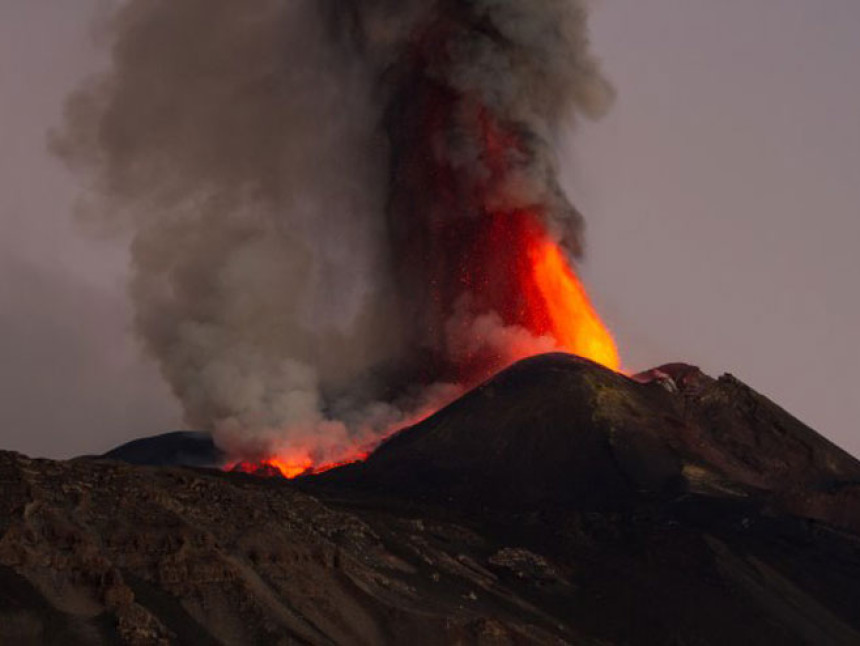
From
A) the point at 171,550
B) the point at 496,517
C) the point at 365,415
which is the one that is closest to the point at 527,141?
the point at 365,415

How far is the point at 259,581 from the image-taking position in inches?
2830

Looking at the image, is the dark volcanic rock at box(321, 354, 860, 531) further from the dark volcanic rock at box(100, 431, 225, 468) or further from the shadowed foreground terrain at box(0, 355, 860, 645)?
the dark volcanic rock at box(100, 431, 225, 468)

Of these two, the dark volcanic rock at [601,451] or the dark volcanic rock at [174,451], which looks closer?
the dark volcanic rock at [601,451]

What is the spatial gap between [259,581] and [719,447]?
55.2 m

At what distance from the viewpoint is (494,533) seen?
97438mm

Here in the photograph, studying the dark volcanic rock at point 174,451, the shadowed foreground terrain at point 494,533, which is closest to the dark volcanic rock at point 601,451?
the shadowed foreground terrain at point 494,533

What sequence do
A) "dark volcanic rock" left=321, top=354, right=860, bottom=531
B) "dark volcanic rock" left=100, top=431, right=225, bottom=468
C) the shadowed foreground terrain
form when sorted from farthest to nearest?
"dark volcanic rock" left=100, top=431, right=225, bottom=468 < "dark volcanic rock" left=321, top=354, right=860, bottom=531 < the shadowed foreground terrain

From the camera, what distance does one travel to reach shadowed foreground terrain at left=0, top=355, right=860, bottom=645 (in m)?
67.3

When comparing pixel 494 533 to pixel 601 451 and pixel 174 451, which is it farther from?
pixel 174 451

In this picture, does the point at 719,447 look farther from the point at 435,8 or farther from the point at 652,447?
the point at 435,8

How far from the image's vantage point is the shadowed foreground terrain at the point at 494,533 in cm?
6731

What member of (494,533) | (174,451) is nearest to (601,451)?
(494,533)

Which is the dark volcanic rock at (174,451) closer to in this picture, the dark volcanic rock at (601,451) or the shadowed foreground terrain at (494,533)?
the shadowed foreground terrain at (494,533)

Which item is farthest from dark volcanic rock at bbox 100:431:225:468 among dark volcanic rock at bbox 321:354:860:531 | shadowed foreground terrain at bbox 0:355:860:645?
dark volcanic rock at bbox 321:354:860:531
